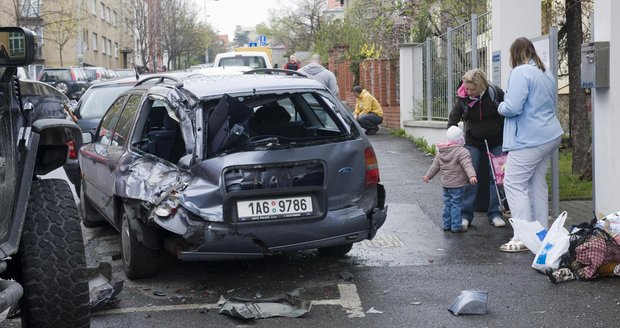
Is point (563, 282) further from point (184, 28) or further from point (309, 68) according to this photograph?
point (184, 28)

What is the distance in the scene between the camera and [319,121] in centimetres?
761

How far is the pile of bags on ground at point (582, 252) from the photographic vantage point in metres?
6.64

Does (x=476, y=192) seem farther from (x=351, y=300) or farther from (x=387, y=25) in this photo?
(x=387, y=25)

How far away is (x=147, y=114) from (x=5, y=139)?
3.20m

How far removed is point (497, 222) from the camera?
909 centimetres

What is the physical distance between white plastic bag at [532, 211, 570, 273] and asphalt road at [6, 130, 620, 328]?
9cm

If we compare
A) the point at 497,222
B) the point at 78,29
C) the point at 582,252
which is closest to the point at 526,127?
the point at 582,252

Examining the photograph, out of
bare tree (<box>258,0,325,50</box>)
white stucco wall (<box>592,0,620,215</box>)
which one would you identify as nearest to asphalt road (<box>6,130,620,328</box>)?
white stucco wall (<box>592,0,620,215</box>)

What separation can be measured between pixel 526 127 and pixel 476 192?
147cm

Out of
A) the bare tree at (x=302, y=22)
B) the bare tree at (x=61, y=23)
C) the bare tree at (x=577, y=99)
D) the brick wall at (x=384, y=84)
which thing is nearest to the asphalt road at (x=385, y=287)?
the bare tree at (x=577, y=99)

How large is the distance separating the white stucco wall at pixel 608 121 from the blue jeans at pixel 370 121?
11.0 metres

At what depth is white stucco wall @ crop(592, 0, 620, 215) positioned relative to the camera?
312 inches

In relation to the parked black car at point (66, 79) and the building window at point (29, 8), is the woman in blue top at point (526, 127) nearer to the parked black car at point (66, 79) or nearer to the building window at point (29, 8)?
the parked black car at point (66, 79)

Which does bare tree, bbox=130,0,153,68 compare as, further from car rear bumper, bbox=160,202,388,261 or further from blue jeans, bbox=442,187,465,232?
car rear bumper, bbox=160,202,388,261
